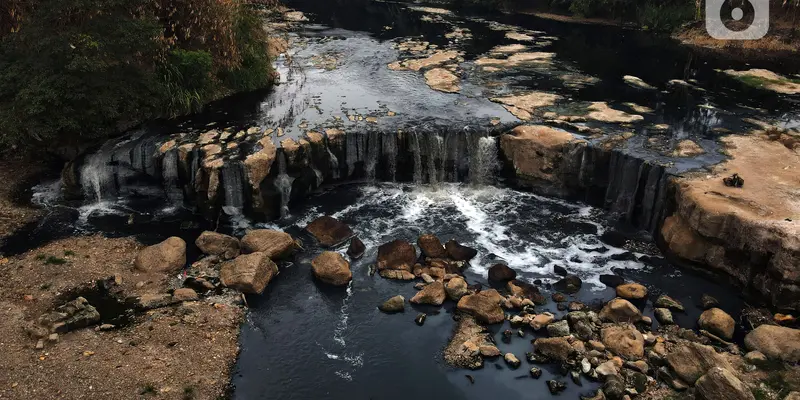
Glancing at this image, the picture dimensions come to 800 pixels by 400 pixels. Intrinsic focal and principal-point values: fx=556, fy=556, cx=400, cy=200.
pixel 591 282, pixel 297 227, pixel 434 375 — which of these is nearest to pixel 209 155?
pixel 297 227

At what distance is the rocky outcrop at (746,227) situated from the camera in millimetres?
16891

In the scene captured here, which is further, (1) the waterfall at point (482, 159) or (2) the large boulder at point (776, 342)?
(1) the waterfall at point (482, 159)

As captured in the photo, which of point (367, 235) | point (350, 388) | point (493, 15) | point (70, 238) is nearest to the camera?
point (350, 388)

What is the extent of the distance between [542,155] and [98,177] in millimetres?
19084

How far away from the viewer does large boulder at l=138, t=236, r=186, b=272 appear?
18.8 metres

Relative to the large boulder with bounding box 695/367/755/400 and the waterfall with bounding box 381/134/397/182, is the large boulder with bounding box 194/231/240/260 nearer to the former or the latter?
the waterfall with bounding box 381/134/397/182

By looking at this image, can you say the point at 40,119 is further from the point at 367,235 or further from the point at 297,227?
the point at 367,235

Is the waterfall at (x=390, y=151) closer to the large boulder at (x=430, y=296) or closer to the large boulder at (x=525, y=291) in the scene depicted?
the large boulder at (x=430, y=296)

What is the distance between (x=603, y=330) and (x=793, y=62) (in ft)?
123

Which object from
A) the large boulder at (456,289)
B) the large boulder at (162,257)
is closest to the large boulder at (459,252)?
the large boulder at (456,289)

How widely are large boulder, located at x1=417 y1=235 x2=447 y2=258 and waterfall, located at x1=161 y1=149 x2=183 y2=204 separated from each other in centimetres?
1065

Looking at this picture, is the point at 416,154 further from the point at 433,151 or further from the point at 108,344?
the point at 108,344

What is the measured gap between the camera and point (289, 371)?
49.1 feet

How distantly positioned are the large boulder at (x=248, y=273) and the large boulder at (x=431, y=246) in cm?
534
